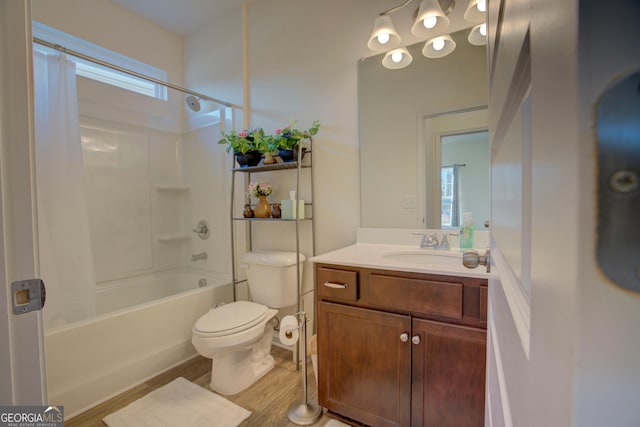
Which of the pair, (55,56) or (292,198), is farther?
(292,198)

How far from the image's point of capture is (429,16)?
142 centimetres

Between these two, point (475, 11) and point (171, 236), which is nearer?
point (475, 11)

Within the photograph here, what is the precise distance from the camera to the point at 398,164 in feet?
5.54

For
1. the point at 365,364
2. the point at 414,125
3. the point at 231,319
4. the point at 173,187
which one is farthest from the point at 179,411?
the point at 414,125

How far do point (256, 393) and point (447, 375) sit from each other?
1.08 meters

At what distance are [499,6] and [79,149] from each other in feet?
7.09

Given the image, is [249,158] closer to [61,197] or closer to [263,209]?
[263,209]

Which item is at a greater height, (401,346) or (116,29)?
(116,29)

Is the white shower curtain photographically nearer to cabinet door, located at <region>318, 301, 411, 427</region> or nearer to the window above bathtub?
the window above bathtub

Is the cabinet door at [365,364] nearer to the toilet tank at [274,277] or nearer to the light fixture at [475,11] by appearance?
the toilet tank at [274,277]

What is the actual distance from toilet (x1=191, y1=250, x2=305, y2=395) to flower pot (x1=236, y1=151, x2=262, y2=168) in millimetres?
654

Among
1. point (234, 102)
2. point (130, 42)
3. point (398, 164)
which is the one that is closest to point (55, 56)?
point (130, 42)

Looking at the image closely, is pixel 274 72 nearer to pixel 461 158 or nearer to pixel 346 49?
pixel 346 49

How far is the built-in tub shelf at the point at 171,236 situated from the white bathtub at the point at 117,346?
0.55m
